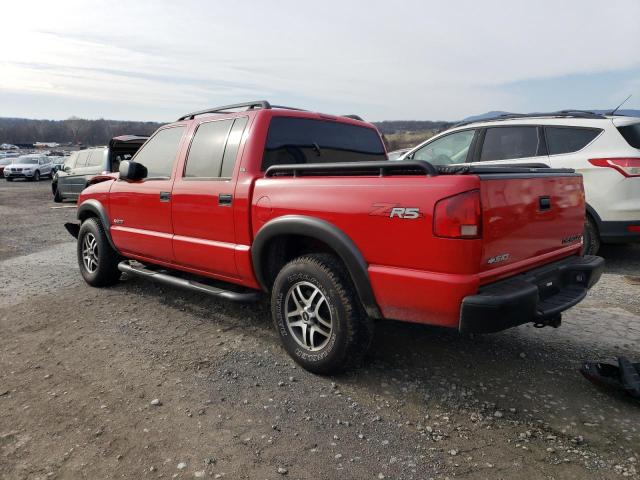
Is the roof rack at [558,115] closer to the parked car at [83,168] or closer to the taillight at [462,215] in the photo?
the taillight at [462,215]

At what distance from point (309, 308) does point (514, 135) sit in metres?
4.55

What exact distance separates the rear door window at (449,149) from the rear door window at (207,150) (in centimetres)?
388

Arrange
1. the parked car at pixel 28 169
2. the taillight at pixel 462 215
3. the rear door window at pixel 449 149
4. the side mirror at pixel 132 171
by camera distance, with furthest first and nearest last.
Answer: the parked car at pixel 28 169, the rear door window at pixel 449 149, the side mirror at pixel 132 171, the taillight at pixel 462 215

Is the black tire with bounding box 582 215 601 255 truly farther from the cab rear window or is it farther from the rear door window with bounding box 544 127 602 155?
the cab rear window

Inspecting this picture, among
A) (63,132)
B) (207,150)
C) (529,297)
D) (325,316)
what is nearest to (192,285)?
(207,150)

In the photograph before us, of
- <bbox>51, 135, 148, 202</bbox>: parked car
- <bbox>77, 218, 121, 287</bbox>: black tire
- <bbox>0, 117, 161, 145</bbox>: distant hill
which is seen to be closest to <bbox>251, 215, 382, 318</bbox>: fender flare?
<bbox>77, 218, 121, 287</bbox>: black tire

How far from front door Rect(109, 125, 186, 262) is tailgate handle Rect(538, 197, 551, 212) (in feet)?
10.0

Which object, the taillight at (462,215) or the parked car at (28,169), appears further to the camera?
the parked car at (28,169)

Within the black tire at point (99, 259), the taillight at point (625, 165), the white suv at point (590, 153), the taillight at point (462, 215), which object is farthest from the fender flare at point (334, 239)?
the taillight at point (625, 165)

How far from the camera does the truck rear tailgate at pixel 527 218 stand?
2616 mm

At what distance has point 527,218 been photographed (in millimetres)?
2883

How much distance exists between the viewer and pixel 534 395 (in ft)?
9.84

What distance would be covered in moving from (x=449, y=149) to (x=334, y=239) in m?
4.68

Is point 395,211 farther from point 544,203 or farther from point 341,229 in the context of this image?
point 544,203
